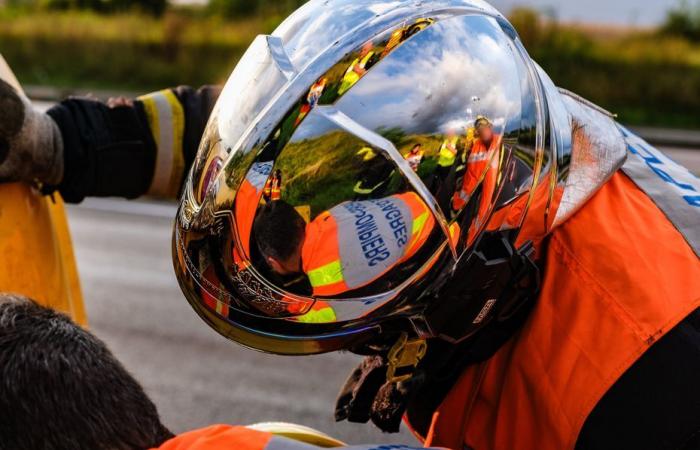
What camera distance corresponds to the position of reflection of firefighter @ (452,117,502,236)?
4.91 feet

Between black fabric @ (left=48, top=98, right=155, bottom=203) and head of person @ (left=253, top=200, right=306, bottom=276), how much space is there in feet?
2.15

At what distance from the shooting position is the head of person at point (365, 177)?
4.72 feet

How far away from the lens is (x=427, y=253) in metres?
1.49

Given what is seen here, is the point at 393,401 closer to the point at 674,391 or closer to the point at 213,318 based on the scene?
the point at 213,318

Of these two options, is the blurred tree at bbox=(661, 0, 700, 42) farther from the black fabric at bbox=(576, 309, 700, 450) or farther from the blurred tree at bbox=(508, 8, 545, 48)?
the black fabric at bbox=(576, 309, 700, 450)

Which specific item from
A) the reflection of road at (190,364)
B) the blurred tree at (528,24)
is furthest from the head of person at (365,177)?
the blurred tree at (528,24)

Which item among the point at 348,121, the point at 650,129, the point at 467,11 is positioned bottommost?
the point at 650,129

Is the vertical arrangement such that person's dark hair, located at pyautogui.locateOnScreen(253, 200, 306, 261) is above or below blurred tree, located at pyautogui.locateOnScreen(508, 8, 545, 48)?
above

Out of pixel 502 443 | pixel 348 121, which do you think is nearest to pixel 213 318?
pixel 348 121

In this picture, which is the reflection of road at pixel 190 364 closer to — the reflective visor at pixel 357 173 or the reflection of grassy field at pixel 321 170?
the reflective visor at pixel 357 173

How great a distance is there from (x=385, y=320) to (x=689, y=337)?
469mm

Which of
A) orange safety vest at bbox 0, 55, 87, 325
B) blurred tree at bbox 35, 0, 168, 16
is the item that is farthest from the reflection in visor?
blurred tree at bbox 35, 0, 168, 16

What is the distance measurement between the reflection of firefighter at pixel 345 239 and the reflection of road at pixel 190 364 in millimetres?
2569

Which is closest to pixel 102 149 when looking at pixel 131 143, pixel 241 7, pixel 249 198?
pixel 131 143
